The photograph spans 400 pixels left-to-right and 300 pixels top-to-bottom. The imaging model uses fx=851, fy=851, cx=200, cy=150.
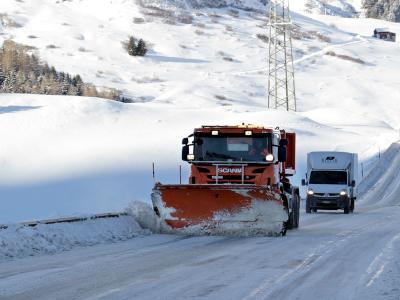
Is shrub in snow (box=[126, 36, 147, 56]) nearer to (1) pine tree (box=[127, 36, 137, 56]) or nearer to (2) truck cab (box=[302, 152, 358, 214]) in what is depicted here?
(1) pine tree (box=[127, 36, 137, 56])

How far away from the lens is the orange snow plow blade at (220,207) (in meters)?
18.2

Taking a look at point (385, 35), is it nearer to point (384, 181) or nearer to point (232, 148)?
point (384, 181)

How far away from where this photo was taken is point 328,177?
117 feet

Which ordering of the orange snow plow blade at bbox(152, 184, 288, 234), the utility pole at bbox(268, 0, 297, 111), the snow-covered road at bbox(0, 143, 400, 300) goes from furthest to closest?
the utility pole at bbox(268, 0, 297, 111), the orange snow plow blade at bbox(152, 184, 288, 234), the snow-covered road at bbox(0, 143, 400, 300)

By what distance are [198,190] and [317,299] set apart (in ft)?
29.2

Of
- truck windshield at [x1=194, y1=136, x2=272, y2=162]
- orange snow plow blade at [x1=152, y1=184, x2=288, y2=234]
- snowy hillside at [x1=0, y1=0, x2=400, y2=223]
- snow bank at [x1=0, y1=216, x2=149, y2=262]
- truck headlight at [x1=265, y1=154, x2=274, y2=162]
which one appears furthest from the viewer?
snowy hillside at [x1=0, y1=0, x2=400, y2=223]

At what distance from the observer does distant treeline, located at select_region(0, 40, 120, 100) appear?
91750 mm

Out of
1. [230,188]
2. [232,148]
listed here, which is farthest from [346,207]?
[230,188]

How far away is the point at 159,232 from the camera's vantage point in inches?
749

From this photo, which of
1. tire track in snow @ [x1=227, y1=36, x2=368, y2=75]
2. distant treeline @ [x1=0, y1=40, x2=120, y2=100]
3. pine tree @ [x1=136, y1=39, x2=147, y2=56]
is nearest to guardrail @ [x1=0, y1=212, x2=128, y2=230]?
distant treeline @ [x1=0, y1=40, x2=120, y2=100]

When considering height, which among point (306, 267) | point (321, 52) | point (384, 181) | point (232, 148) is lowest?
point (384, 181)

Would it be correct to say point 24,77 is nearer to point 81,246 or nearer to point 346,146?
point 346,146

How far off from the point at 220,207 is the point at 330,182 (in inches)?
698

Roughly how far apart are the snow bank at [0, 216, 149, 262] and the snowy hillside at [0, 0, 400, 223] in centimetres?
410
